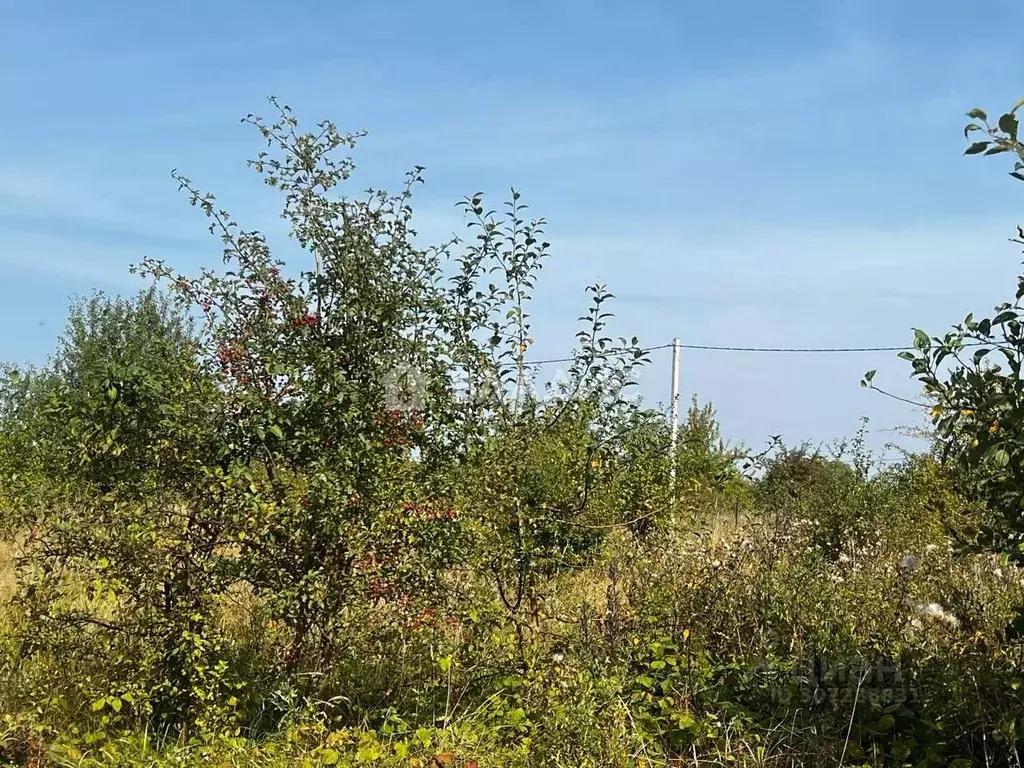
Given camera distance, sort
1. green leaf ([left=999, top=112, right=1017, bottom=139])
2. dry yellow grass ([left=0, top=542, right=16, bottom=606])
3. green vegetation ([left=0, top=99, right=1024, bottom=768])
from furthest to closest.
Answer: dry yellow grass ([left=0, top=542, right=16, bottom=606]) → green vegetation ([left=0, top=99, right=1024, bottom=768]) → green leaf ([left=999, top=112, right=1017, bottom=139])

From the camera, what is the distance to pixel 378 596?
4246 mm

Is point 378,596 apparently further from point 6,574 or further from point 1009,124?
point 6,574

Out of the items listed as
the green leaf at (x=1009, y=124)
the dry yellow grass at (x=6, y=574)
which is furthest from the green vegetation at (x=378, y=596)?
the dry yellow grass at (x=6, y=574)

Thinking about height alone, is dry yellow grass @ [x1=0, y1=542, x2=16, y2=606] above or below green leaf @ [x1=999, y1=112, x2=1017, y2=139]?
below

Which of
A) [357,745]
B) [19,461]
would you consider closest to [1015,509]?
[357,745]

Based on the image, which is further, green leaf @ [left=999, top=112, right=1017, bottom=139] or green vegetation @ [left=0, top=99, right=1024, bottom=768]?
green vegetation @ [left=0, top=99, right=1024, bottom=768]

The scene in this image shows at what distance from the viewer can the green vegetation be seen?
3982 mm

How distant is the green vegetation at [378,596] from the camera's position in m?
3.98

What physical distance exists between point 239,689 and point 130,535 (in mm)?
944

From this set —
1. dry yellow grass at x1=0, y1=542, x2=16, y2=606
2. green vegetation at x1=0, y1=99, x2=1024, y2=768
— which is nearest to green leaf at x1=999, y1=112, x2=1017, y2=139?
green vegetation at x1=0, y1=99, x2=1024, y2=768

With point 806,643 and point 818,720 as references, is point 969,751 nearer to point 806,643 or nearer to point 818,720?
point 818,720

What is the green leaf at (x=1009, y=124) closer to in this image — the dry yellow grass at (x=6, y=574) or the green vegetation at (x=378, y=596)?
the green vegetation at (x=378, y=596)

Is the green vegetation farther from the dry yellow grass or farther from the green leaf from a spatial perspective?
the dry yellow grass

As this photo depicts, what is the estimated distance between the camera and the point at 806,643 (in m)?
4.74
